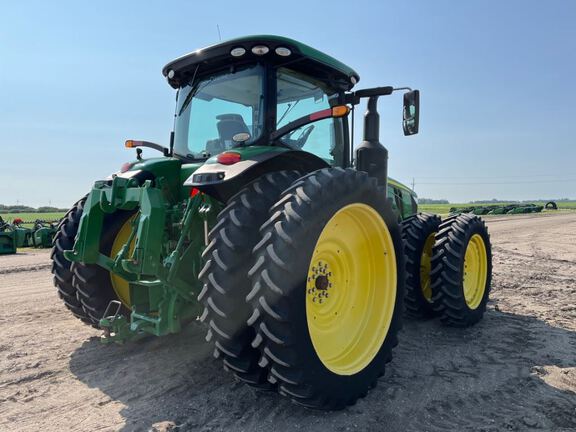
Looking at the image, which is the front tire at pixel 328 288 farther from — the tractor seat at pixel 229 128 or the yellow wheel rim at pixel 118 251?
the yellow wheel rim at pixel 118 251

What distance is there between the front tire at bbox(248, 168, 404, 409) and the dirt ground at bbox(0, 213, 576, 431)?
0.27 m

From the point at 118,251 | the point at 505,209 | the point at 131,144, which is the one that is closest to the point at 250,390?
the point at 118,251

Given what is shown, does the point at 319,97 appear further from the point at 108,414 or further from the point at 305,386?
the point at 108,414

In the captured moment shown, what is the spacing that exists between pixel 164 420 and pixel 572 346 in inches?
143

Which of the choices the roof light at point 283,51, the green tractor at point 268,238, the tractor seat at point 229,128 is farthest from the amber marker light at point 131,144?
the roof light at point 283,51

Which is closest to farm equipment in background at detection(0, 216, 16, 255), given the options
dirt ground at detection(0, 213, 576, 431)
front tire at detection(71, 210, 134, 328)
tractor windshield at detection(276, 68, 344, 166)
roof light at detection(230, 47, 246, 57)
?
dirt ground at detection(0, 213, 576, 431)

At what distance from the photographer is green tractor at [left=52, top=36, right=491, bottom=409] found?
249 cm

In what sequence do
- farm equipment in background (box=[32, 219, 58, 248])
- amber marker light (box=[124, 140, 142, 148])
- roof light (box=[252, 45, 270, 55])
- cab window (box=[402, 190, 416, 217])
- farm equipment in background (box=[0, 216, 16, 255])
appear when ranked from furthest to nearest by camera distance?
farm equipment in background (box=[32, 219, 58, 248])
farm equipment in background (box=[0, 216, 16, 255])
cab window (box=[402, 190, 416, 217])
amber marker light (box=[124, 140, 142, 148])
roof light (box=[252, 45, 270, 55])

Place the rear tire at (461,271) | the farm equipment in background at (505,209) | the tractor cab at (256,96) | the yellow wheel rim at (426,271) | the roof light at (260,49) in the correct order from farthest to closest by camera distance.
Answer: the farm equipment in background at (505,209) → the yellow wheel rim at (426,271) → the rear tire at (461,271) → the tractor cab at (256,96) → the roof light at (260,49)

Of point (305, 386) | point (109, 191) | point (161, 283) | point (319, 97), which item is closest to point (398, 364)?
point (305, 386)

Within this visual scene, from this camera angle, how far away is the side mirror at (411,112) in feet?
13.6

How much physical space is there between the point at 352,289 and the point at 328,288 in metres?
0.33

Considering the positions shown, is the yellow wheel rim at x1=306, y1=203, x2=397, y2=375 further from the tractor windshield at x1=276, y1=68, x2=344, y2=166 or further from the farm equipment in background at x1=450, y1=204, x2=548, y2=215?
the farm equipment in background at x1=450, y1=204, x2=548, y2=215

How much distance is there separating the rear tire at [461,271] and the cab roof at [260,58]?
1977mm
